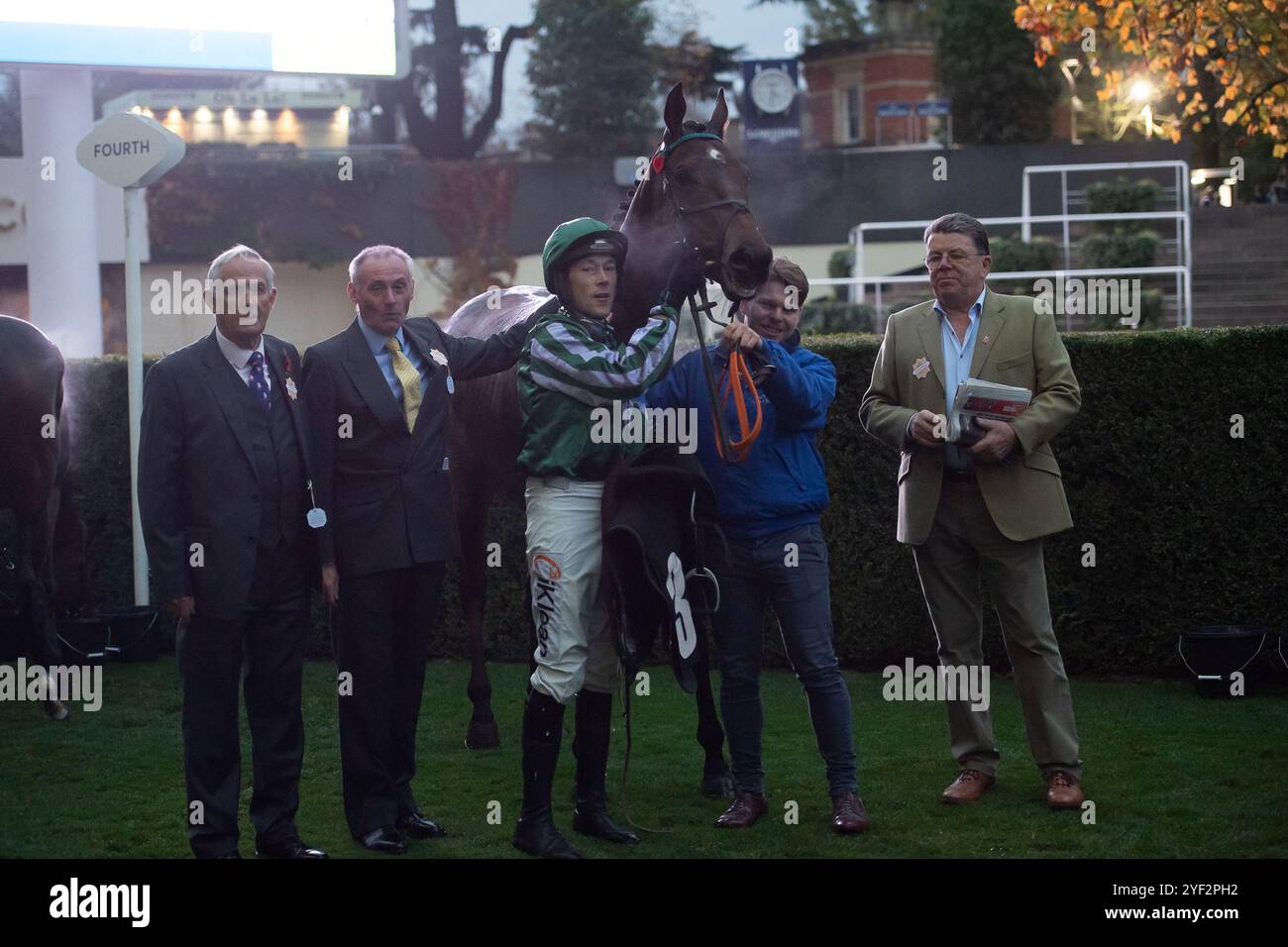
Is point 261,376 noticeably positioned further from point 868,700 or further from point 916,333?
point 868,700

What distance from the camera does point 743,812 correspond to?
16.7 feet

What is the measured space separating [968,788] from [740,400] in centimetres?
173

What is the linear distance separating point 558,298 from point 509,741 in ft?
8.30

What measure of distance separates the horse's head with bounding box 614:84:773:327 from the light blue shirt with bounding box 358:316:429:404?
739mm

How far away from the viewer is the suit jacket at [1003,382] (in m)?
5.23

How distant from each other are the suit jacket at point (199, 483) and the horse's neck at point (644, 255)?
4.68 ft

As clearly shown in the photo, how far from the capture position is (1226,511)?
7254 millimetres

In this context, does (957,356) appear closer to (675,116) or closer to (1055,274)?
(675,116)

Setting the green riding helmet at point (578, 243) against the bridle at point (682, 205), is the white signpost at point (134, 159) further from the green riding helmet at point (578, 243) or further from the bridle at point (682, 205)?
the green riding helmet at point (578, 243)

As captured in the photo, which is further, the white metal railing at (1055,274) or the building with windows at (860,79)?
the building with windows at (860,79)

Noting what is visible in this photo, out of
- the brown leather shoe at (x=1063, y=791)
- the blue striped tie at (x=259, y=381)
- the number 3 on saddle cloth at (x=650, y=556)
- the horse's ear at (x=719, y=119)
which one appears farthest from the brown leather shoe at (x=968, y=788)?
the blue striped tie at (x=259, y=381)

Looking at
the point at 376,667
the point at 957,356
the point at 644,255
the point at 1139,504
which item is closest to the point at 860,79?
the point at 1139,504

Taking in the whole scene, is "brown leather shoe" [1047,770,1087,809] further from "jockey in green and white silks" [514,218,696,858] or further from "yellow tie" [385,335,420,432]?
"yellow tie" [385,335,420,432]
